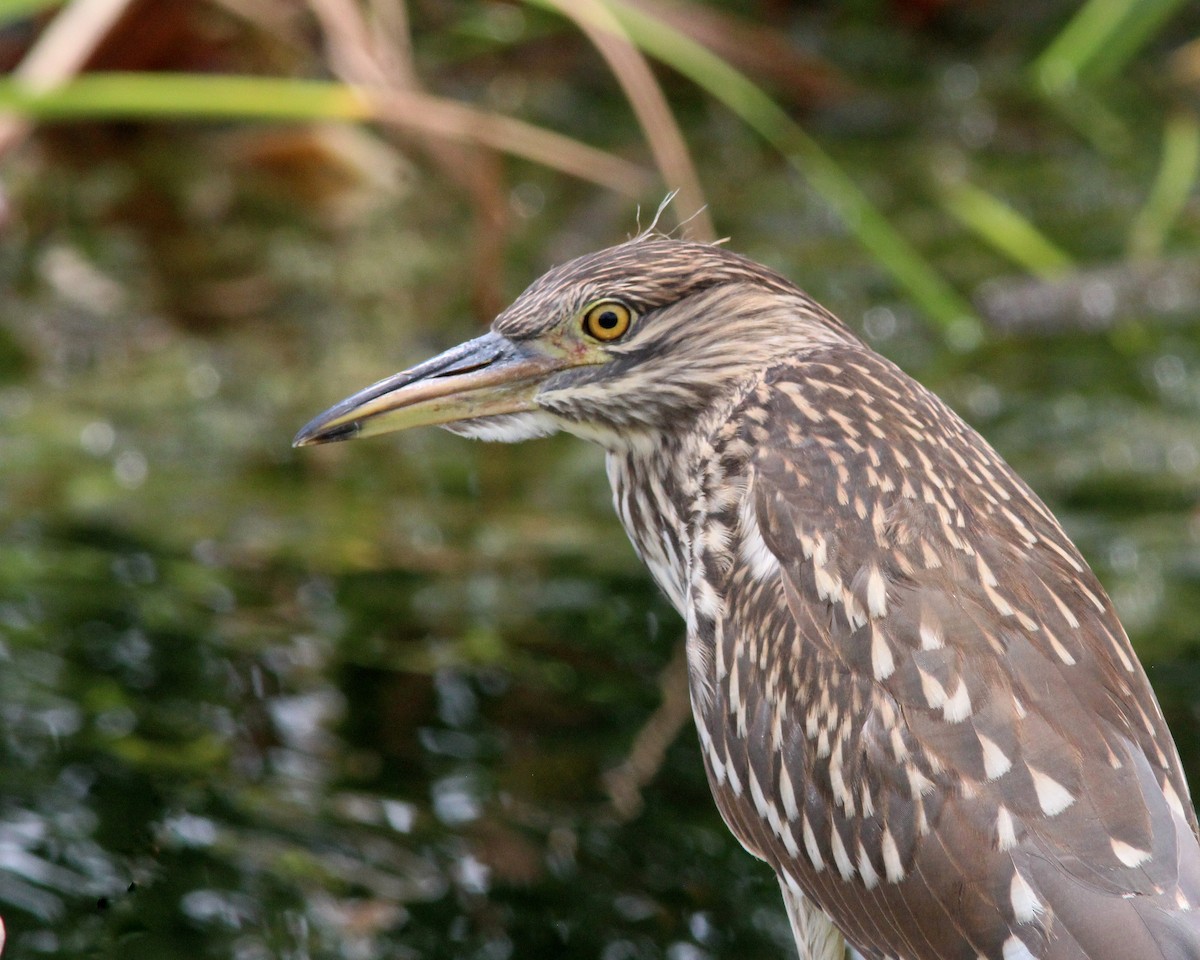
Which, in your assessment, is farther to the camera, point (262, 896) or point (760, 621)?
point (262, 896)

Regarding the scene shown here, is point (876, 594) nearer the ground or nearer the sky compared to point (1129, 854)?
nearer the sky

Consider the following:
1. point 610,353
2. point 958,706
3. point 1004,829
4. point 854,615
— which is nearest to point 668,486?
point 610,353

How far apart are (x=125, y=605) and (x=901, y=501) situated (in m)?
2.79

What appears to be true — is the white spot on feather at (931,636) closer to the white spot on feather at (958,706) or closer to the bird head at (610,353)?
the white spot on feather at (958,706)

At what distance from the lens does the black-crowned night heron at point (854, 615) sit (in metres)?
3.11

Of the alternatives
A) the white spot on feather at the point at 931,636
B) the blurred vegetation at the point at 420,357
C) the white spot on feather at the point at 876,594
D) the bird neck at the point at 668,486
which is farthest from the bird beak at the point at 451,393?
the white spot on feather at the point at 931,636

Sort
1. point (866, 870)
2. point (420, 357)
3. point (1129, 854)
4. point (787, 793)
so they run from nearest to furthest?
point (1129, 854), point (866, 870), point (787, 793), point (420, 357)

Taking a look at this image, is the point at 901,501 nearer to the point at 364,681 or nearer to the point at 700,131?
the point at 364,681

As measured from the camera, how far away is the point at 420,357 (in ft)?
23.1

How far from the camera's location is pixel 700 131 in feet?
29.5

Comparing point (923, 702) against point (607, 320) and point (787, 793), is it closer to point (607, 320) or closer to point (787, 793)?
point (787, 793)

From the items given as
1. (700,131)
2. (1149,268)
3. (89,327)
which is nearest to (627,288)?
(89,327)

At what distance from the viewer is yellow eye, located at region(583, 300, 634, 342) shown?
3.87 meters

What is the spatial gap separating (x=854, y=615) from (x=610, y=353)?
33.2 inches
